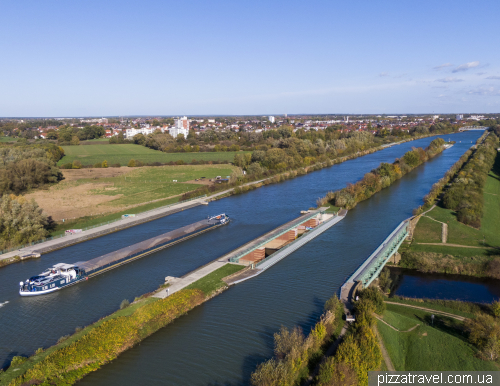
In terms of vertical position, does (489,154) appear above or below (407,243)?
above

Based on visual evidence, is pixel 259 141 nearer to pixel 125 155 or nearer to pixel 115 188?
pixel 125 155

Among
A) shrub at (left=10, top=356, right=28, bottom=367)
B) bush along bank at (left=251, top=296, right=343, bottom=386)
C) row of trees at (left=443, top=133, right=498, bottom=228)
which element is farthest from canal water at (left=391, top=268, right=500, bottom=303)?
shrub at (left=10, top=356, right=28, bottom=367)

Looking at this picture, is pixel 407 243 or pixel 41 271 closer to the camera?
pixel 41 271

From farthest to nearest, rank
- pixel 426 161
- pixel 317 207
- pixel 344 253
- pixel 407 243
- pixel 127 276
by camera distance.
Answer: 1. pixel 426 161
2. pixel 317 207
3. pixel 407 243
4. pixel 344 253
5. pixel 127 276

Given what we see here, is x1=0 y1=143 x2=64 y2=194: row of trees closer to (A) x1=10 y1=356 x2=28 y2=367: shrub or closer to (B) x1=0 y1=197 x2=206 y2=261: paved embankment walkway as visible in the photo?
(B) x1=0 y1=197 x2=206 y2=261: paved embankment walkway

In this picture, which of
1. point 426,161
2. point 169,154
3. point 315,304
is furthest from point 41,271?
point 426,161

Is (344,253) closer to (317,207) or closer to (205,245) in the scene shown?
(205,245)
